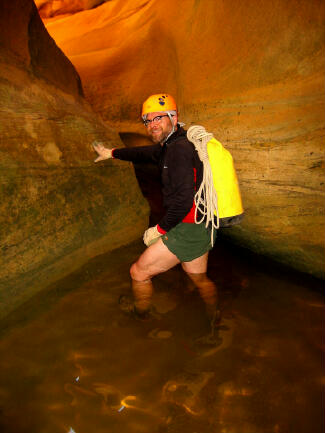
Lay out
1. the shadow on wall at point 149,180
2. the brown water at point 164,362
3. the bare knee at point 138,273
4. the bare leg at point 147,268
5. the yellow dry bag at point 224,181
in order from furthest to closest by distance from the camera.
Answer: the shadow on wall at point 149,180
the bare knee at point 138,273
the bare leg at point 147,268
the yellow dry bag at point 224,181
the brown water at point 164,362

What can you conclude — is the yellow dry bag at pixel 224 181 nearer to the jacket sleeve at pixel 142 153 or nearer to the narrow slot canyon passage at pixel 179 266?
the jacket sleeve at pixel 142 153

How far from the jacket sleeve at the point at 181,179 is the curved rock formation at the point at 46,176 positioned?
4.99ft

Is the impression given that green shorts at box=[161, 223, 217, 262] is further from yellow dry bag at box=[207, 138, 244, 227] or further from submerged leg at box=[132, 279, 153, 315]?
submerged leg at box=[132, 279, 153, 315]

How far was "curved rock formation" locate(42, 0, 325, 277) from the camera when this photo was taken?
3408 millimetres

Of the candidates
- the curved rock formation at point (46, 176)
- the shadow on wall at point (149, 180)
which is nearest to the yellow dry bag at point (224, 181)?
the curved rock formation at point (46, 176)

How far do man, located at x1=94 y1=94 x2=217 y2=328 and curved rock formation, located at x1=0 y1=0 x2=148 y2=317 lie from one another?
902mm

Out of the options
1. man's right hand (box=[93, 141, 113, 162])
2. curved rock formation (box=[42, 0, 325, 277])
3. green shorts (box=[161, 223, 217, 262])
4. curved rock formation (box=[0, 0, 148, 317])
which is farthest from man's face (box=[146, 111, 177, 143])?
curved rock formation (box=[42, 0, 325, 277])

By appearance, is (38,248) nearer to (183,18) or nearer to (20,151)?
(20,151)

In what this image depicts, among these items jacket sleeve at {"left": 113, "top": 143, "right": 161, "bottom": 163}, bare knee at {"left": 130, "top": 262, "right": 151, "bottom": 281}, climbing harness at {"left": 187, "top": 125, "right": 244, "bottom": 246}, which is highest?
jacket sleeve at {"left": 113, "top": 143, "right": 161, "bottom": 163}

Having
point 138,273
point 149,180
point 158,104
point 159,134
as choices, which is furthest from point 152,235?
point 149,180

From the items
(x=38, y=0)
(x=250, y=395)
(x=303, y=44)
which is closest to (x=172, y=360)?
(x=250, y=395)

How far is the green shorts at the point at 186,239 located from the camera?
9.20ft

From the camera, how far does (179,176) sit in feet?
8.28

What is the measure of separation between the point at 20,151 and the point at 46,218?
30.5 inches
